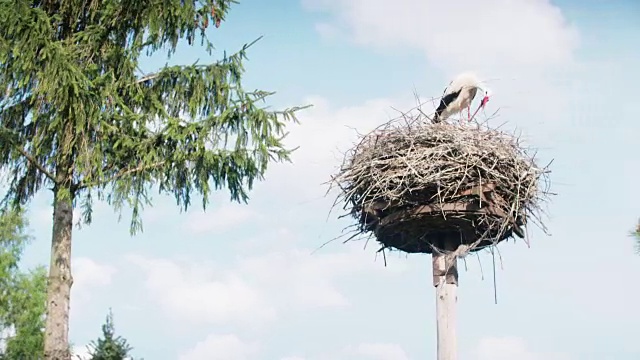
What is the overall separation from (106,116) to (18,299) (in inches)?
575

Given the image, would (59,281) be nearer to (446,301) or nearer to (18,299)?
(446,301)

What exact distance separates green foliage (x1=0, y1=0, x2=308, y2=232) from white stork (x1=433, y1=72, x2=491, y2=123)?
1975mm

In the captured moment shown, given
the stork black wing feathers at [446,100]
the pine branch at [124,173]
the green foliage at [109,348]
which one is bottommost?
the green foliage at [109,348]

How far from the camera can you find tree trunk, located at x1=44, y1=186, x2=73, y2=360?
928cm

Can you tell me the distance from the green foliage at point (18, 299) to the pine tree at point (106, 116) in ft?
41.2

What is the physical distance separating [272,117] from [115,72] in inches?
77.7

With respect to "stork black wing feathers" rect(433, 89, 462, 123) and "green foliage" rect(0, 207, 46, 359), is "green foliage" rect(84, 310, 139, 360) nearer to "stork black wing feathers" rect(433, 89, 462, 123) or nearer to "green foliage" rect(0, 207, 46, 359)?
"stork black wing feathers" rect(433, 89, 462, 123)

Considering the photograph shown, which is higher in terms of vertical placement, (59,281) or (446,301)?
(59,281)

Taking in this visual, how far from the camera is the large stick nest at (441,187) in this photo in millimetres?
7520

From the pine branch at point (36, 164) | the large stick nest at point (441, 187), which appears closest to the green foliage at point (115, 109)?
the pine branch at point (36, 164)

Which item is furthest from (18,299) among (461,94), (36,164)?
(461,94)

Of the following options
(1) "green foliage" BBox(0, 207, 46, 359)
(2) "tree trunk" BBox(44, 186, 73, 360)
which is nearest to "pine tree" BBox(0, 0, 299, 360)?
(2) "tree trunk" BBox(44, 186, 73, 360)

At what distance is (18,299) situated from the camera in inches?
901

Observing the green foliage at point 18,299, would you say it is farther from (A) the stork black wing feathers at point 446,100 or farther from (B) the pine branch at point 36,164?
(A) the stork black wing feathers at point 446,100
